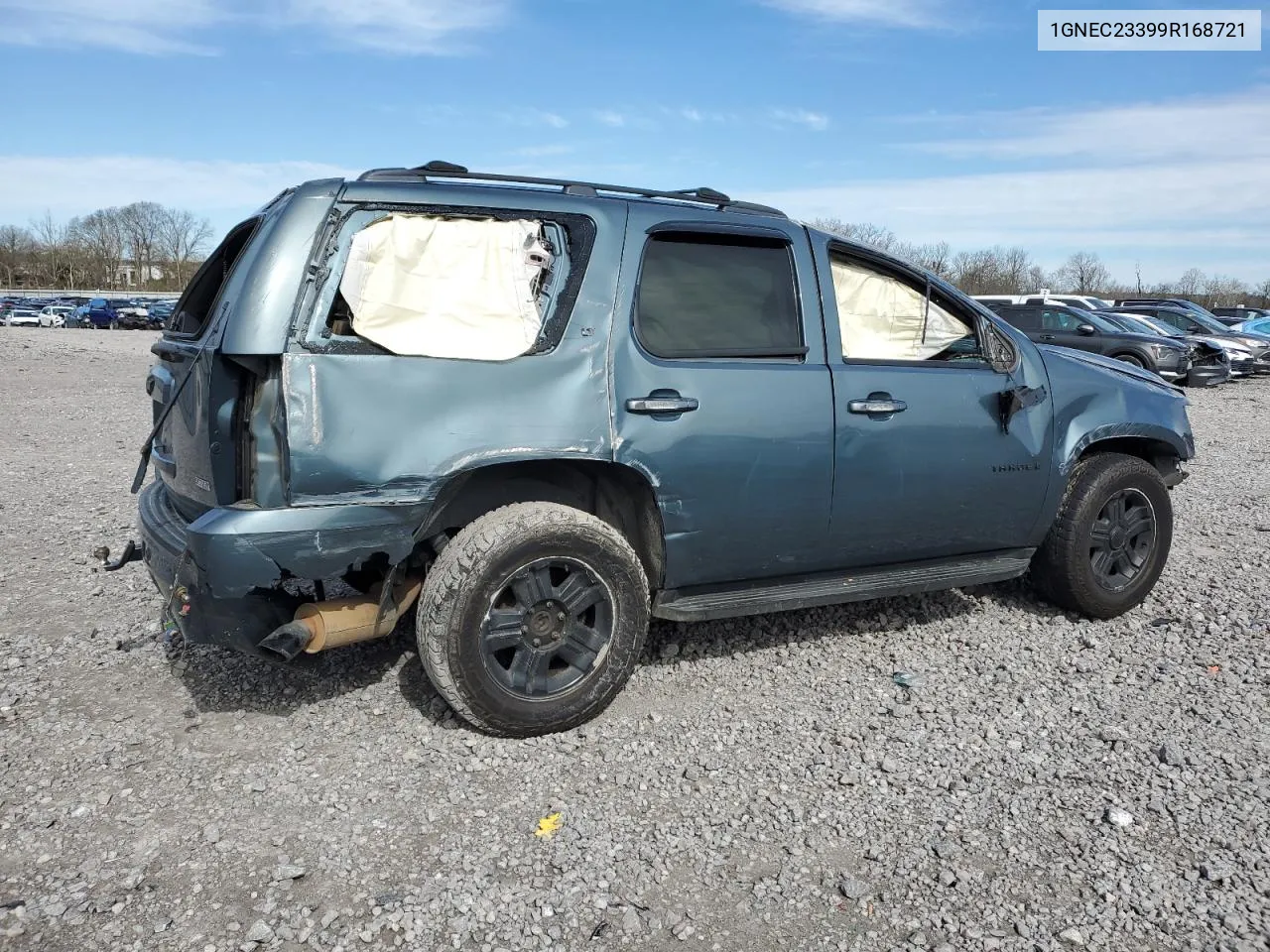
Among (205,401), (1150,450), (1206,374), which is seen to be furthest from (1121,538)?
(1206,374)

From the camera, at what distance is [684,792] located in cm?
314

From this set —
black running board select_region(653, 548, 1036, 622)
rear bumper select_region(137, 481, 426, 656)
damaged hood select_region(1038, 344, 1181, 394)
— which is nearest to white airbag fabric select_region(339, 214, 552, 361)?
rear bumper select_region(137, 481, 426, 656)

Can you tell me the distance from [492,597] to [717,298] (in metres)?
1.49

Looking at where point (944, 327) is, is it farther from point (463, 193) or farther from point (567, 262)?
point (463, 193)

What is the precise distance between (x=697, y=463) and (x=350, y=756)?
164cm

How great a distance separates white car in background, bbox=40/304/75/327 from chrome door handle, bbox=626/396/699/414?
183 ft

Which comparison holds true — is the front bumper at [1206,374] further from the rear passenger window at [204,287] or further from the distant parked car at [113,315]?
the distant parked car at [113,315]

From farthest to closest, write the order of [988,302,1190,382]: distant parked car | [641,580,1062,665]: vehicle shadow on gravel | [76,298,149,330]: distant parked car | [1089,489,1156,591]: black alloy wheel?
1. [76,298,149,330]: distant parked car
2. [988,302,1190,382]: distant parked car
3. [1089,489,1156,591]: black alloy wheel
4. [641,580,1062,665]: vehicle shadow on gravel

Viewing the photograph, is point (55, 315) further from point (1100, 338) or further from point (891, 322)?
point (891, 322)

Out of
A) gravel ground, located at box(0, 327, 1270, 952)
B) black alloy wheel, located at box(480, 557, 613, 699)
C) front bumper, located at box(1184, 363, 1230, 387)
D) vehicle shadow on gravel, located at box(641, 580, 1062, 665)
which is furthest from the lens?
front bumper, located at box(1184, 363, 1230, 387)

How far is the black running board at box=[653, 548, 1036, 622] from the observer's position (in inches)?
148

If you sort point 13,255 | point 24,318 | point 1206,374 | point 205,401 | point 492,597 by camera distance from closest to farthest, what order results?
point 205,401 → point 492,597 → point 1206,374 → point 24,318 → point 13,255

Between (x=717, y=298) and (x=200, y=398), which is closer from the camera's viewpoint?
(x=200, y=398)

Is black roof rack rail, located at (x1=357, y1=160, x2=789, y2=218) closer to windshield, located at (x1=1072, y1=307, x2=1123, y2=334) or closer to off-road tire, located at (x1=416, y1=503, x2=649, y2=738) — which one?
off-road tire, located at (x1=416, y1=503, x2=649, y2=738)
